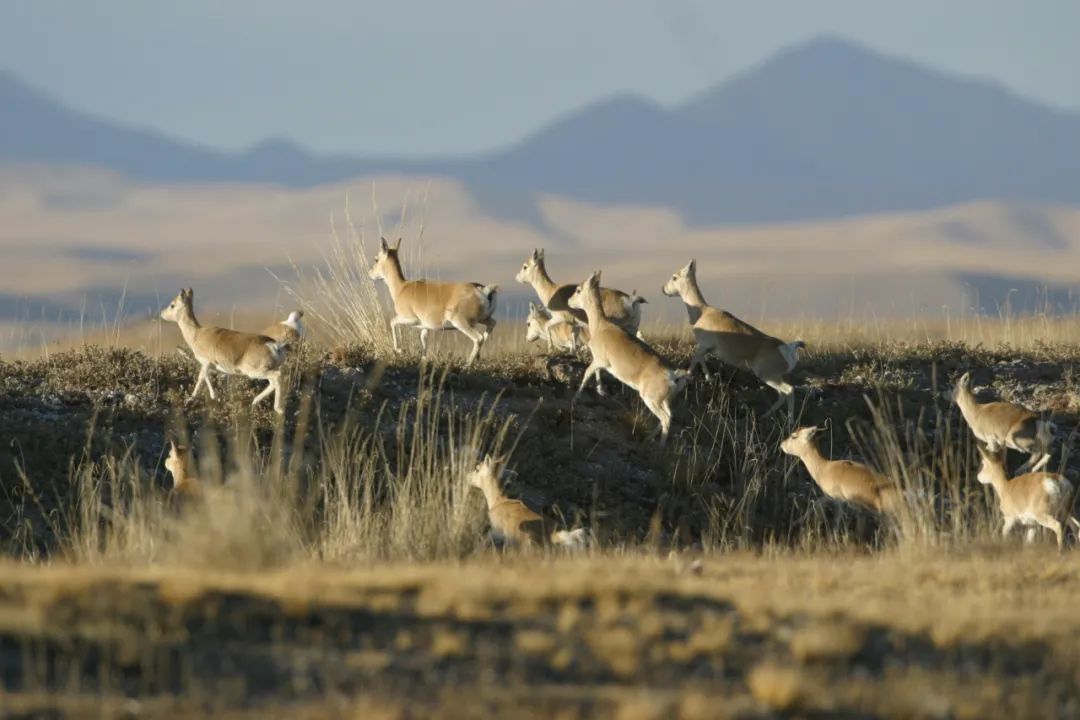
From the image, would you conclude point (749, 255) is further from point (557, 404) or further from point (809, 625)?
point (809, 625)

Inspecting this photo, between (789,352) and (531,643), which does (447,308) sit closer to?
(789,352)

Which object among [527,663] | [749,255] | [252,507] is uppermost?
[749,255]

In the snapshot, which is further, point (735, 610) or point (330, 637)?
point (735, 610)

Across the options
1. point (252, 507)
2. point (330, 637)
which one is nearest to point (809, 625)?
point (330, 637)

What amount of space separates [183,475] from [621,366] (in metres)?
5.35

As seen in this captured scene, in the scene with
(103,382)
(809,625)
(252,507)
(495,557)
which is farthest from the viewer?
(103,382)

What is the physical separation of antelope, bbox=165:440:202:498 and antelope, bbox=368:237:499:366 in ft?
16.4

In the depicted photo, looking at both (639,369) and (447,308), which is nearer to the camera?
(639,369)

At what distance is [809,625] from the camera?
927 cm

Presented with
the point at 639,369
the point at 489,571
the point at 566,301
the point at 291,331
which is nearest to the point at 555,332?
the point at 566,301

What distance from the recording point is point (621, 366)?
18281mm

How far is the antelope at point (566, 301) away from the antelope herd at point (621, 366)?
0.06ft

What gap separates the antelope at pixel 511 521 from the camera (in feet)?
45.4

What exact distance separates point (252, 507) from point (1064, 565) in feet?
19.6
